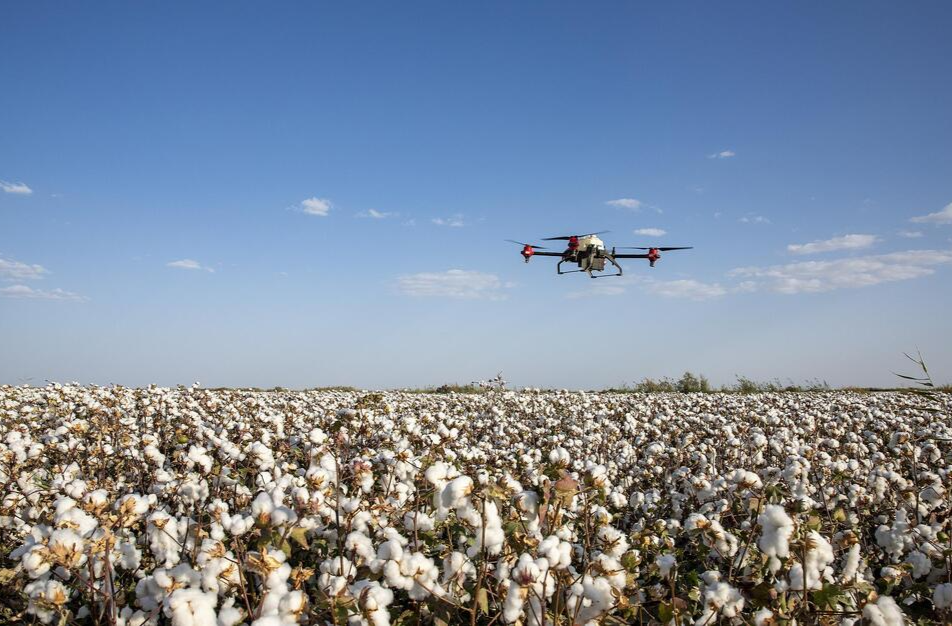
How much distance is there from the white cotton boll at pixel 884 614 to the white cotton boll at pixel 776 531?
421mm

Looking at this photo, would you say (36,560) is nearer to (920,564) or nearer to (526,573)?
(526,573)

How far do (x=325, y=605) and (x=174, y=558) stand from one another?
1.30 metres

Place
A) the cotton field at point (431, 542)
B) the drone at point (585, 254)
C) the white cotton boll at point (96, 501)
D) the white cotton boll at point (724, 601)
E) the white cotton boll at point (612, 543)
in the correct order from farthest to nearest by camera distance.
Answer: the drone at point (585, 254), the white cotton boll at point (612, 543), the white cotton boll at point (96, 501), the white cotton boll at point (724, 601), the cotton field at point (431, 542)

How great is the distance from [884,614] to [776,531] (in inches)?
22.5

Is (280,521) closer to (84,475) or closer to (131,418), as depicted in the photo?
(84,475)

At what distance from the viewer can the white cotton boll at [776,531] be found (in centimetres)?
270

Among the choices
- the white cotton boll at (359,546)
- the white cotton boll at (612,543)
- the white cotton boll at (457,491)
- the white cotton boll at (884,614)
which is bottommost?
the white cotton boll at (884,614)

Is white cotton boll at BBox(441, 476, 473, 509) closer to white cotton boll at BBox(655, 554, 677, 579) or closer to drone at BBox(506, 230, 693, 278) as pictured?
white cotton boll at BBox(655, 554, 677, 579)

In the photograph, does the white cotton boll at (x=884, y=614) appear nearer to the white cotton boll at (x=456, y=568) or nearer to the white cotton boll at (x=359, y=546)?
the white cotton boll at (x=456, y=568)

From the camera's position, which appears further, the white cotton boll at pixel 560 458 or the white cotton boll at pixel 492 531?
the white cotton boll at pixel 560 458

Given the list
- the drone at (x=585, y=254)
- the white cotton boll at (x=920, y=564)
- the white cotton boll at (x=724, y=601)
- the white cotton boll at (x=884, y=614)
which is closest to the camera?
the white cotton boll at (x=884, y=614)

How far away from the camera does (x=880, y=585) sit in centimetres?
394

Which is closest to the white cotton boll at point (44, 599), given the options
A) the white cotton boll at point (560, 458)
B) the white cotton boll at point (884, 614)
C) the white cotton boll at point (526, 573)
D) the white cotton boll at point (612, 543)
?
the white cotton boll at point (526, 573)

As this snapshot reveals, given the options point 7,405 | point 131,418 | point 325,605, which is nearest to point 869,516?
point 325,605
